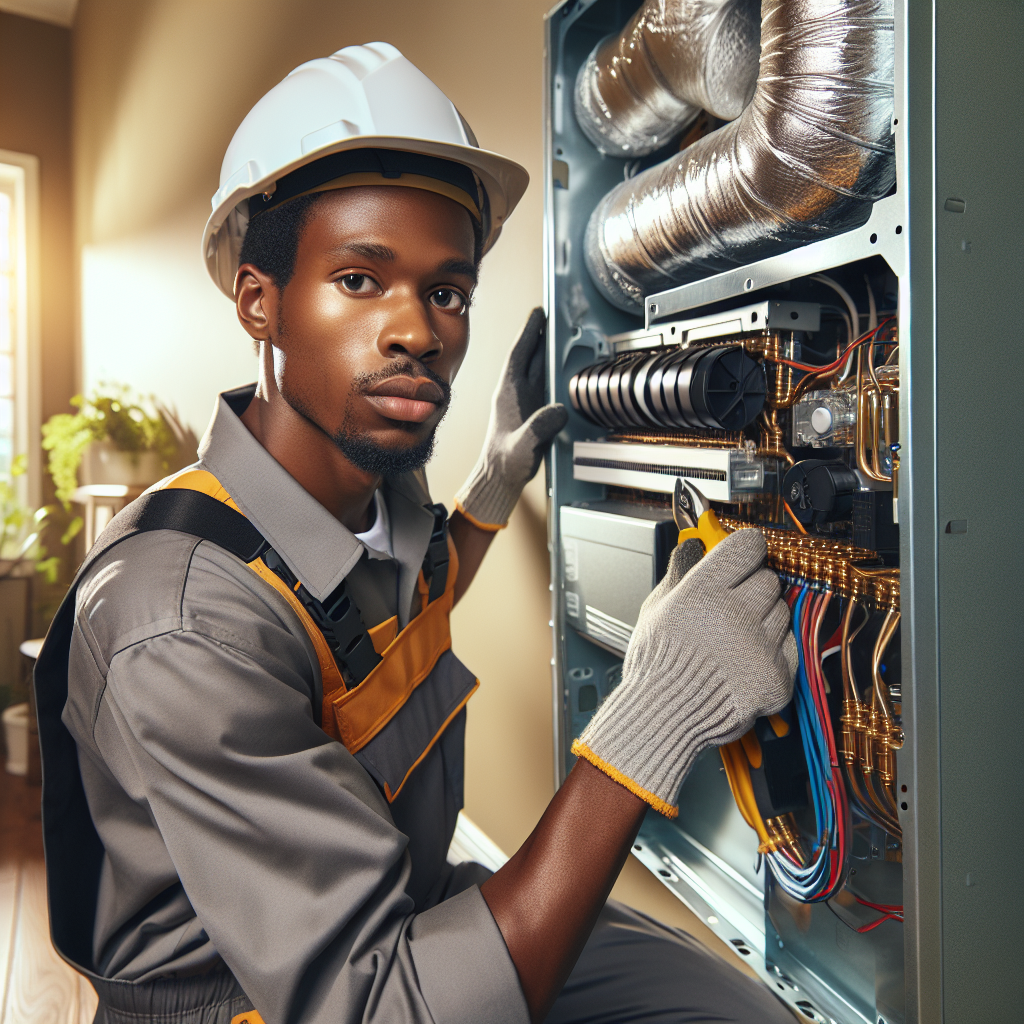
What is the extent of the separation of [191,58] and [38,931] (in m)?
2.92

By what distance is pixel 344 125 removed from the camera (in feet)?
2.81

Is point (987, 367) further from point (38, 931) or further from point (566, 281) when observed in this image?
point (38, 931)

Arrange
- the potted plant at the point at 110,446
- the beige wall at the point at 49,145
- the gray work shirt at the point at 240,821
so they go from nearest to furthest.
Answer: the gray work shirt at the point at 240,821
the potted plant at the point at 110,446
the beige wall at the point at 49,145

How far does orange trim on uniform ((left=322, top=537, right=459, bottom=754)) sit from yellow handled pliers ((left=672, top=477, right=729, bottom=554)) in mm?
364

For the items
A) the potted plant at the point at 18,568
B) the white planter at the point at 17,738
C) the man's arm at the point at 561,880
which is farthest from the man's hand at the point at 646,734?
the potted plant at the point at 18,568

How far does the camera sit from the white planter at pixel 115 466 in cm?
329

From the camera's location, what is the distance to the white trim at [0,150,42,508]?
4453 mm

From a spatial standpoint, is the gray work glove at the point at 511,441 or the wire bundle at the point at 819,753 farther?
the gray work glove at the point at 511,441

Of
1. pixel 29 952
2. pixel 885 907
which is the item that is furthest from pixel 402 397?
pixel 29 952

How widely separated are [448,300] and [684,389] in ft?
0.95

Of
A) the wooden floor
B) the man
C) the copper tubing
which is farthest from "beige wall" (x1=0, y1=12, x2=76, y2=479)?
the copper tubing

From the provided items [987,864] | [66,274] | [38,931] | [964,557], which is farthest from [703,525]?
[66,274]

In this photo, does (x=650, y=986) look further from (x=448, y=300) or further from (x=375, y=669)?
(x=448, y=300)

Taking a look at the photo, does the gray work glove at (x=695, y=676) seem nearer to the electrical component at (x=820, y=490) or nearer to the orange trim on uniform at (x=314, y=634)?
the electrical component at (x=820, y=490)
